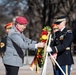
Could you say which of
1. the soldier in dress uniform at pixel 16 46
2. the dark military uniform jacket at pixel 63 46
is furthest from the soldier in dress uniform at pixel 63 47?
the soldier in dress uniform at pixel 16 46

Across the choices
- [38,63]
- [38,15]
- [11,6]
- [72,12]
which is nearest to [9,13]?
[11,6]

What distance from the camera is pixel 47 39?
660cm

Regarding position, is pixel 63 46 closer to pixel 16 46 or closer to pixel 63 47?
pixel 63 47

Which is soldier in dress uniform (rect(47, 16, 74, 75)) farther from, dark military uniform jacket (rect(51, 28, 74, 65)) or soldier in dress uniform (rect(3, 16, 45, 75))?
soldier in dress uniform (rect(3, 16, 45, 75))

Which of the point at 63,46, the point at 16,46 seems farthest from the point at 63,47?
the point at 16,46

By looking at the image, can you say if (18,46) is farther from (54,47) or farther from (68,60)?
(68,60)

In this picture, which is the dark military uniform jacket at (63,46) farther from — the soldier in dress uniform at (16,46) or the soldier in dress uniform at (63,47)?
the soldier in dress uniform at (16,46)

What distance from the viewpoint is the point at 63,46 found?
20.5ft

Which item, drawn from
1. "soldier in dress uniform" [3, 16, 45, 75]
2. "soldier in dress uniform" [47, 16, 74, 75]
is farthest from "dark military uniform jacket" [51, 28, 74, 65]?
"soldier in dress uniform" [3, 16, 45, 75]

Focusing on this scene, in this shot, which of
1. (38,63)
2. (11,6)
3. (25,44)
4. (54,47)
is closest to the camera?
(25,44)

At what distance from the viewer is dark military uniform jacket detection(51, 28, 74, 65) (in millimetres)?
6273

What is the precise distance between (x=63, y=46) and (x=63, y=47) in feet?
0.06

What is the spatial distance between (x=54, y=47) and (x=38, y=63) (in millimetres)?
697

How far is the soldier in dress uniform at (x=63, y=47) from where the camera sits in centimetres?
627
